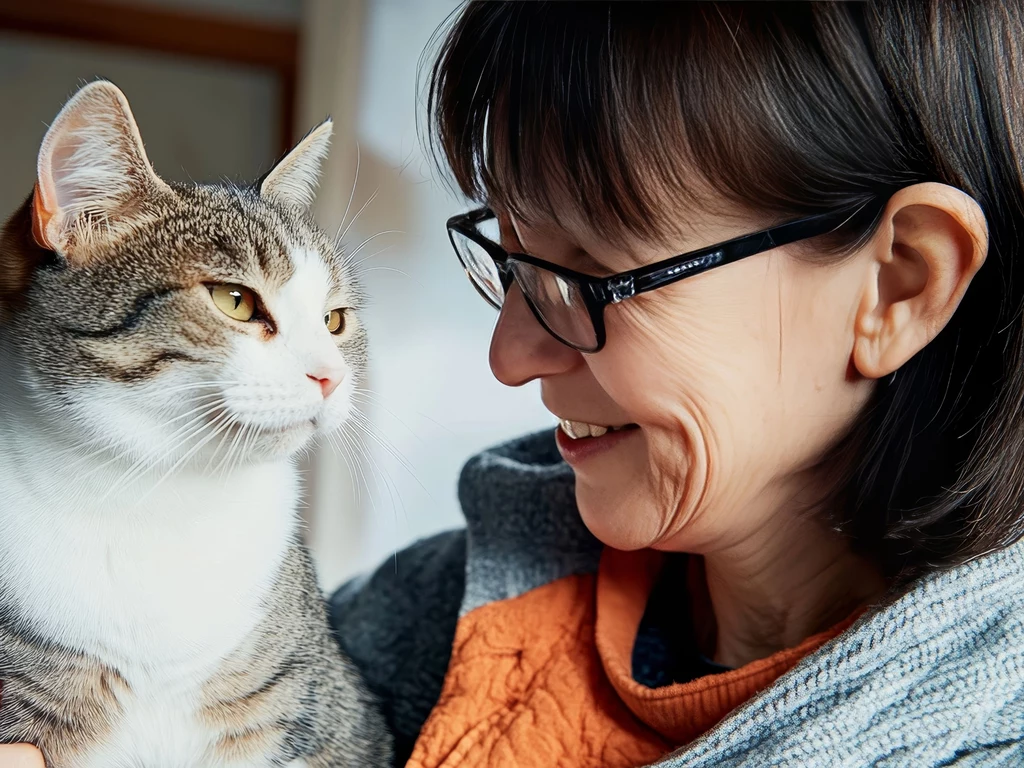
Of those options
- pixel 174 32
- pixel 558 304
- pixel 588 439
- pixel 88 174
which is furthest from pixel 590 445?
pixel 174 32

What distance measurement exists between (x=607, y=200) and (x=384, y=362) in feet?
3.73

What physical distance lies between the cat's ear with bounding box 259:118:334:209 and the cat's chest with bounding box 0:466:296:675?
0.31 m

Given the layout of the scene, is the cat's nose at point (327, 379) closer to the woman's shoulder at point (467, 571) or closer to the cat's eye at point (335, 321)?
the cat's eye at point (335, 321)

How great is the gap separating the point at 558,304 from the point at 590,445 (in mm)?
152

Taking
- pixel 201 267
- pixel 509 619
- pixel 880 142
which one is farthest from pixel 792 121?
pixel 509 619

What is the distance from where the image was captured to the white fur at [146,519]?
634 mm

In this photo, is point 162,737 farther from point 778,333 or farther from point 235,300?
point 778,333

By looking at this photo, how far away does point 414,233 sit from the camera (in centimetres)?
149

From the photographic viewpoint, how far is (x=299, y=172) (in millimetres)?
861

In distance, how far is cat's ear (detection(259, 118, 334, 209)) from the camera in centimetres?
81

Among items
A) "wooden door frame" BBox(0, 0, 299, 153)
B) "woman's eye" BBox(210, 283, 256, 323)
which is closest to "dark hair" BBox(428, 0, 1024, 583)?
"woman's eye" BBox(210, 283, 256, 323)

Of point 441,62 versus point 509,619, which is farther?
point 509,619

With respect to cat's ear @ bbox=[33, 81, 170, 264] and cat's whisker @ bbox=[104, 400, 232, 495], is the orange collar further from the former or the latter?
cat's ear @ bbox=[33, 81, 170, 264]

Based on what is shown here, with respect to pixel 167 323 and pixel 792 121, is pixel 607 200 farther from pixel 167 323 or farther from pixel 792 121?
pixel 167 323
